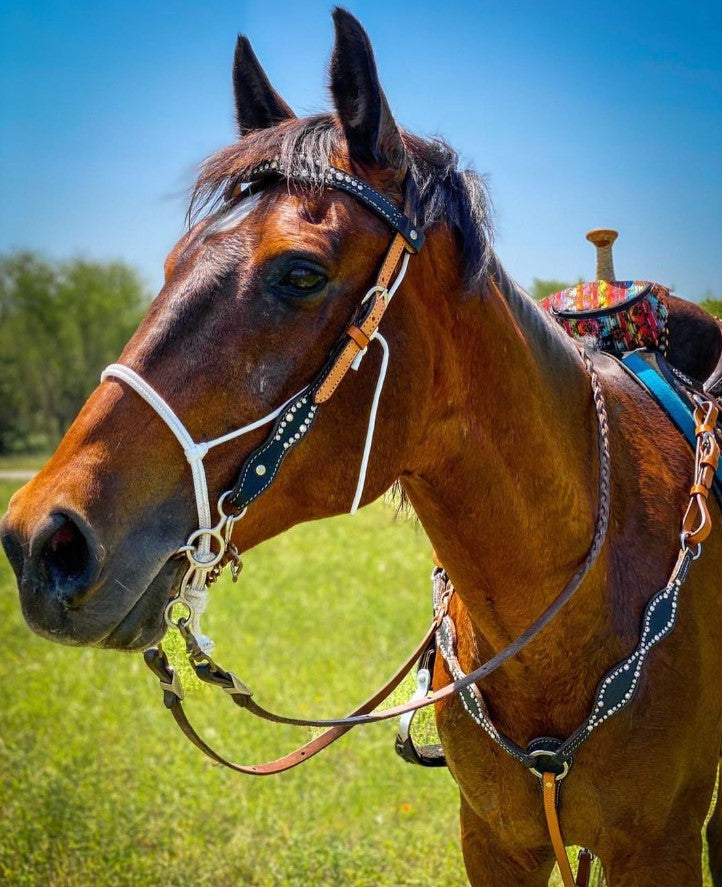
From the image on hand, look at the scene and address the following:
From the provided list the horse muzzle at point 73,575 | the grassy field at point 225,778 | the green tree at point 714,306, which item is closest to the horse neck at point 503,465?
the horse muzzle at point 73,575

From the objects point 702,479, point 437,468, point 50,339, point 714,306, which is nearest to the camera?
point 437,468

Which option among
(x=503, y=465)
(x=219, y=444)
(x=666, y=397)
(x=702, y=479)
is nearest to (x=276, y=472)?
(x=219, y=444)

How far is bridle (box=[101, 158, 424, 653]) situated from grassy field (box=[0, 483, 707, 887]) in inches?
28.8

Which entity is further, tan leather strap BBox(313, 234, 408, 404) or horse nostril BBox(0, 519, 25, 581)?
tan leather strap BBox(313, 234, 408, 404)

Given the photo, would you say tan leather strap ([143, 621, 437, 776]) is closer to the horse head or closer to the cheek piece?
the cheek piece

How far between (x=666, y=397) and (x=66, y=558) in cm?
192

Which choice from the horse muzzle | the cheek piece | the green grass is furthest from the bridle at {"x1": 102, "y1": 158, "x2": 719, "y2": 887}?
the green grass

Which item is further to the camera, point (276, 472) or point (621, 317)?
point (621, 317)

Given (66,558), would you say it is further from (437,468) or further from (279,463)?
(437,468)

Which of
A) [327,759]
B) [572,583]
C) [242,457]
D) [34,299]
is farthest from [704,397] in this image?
[34,299]

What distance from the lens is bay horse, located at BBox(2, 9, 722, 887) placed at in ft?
4.99

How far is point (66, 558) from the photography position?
148 cm

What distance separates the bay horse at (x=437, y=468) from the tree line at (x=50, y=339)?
3960cm

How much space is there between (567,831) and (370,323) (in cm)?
150
